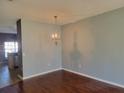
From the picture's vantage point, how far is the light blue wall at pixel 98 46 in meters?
3.29

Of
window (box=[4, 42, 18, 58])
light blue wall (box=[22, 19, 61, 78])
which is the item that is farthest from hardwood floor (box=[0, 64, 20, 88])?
window (box=[4, 42, 18, 58])

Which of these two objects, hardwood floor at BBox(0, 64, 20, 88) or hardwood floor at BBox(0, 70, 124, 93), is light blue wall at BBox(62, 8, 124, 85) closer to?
hardwood floor at BBox(0, 70, 124, 93)

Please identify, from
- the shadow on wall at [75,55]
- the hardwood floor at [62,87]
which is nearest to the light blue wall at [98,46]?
the shadow on wall at [75,55]

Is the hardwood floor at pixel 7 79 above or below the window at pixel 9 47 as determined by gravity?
below

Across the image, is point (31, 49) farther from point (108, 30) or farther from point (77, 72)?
point (108, 30)

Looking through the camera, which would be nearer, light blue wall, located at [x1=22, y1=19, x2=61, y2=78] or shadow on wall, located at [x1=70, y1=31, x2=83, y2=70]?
light blue wall, located at [x1=22, y1=19, x2=61, y2=78]

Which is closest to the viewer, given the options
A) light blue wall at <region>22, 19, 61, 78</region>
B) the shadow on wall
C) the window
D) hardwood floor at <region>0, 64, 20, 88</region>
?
hardwood floor at <region>0, 64, 20, 88</region>

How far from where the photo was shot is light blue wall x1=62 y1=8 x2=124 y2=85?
3.29 meters

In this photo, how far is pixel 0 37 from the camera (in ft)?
26.8

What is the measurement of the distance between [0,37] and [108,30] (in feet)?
25.8

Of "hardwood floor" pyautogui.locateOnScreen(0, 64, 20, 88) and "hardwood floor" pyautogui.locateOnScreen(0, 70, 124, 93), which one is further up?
"hardwood floor" pyautogui.locateOnScreen(0, 64, 20, 88)

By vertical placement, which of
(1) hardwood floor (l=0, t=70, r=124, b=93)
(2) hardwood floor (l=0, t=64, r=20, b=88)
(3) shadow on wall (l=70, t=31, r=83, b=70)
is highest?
(3) shadow on wall (l=70, t=31, r=83, b=70)

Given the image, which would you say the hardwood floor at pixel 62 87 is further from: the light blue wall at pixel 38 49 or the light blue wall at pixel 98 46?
the light blue wall at pixel 38 49

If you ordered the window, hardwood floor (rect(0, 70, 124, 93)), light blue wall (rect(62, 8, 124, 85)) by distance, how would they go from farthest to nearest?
the window → light blue wall (rect(62, 8, 124, 85)) → hardwood floor (rect(0, 70, 124, 93))
